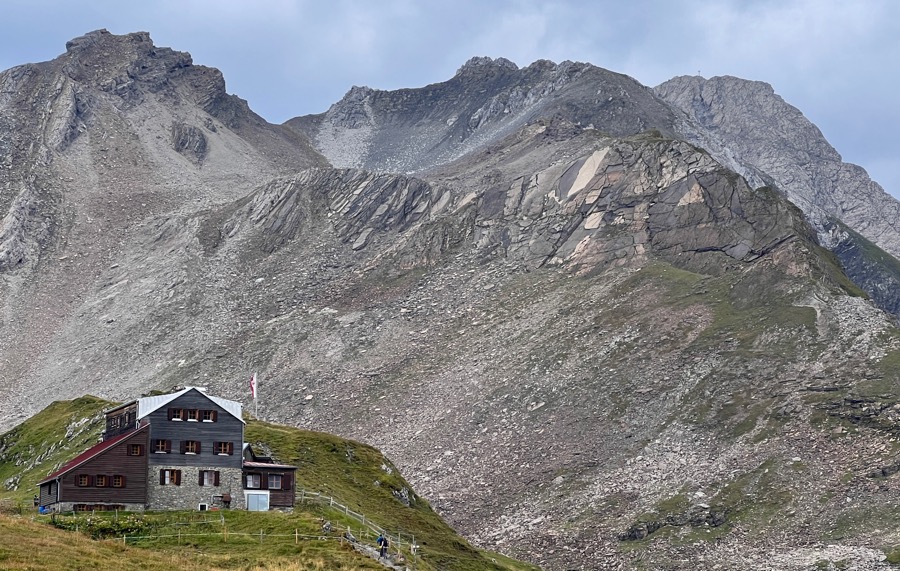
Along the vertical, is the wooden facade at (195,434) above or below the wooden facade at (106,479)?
above

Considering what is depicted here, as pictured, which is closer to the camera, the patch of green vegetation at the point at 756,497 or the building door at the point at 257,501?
the building door at the point at 257,501

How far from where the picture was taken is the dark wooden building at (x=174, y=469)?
74.0m

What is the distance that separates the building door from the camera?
76.7 metres

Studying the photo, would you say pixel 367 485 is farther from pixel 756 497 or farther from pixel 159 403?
pixel 756 497

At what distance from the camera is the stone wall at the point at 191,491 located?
75.1 metres

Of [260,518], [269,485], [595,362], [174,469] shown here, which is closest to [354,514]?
[269,485]

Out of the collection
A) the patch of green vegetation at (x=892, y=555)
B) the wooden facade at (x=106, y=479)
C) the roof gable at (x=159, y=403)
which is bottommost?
the patch of green vegetation at (x=892, y=555)

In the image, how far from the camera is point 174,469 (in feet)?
249

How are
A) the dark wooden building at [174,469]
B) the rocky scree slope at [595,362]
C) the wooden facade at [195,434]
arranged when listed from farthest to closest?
the rocky scree slope at [595,362] → the wooden facade at [195,434] → the dark wooden building at [174,469]

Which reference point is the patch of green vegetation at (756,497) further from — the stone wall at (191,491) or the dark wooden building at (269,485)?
the stone wall at (191,491)

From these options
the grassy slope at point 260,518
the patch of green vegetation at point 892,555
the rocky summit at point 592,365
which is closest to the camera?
the grassy slope at point 260,518

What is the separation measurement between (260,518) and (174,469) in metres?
8.21

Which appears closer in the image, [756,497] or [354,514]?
[354,514]

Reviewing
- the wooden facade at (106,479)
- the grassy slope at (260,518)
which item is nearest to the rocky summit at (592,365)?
the grassy slope at (260,518)
